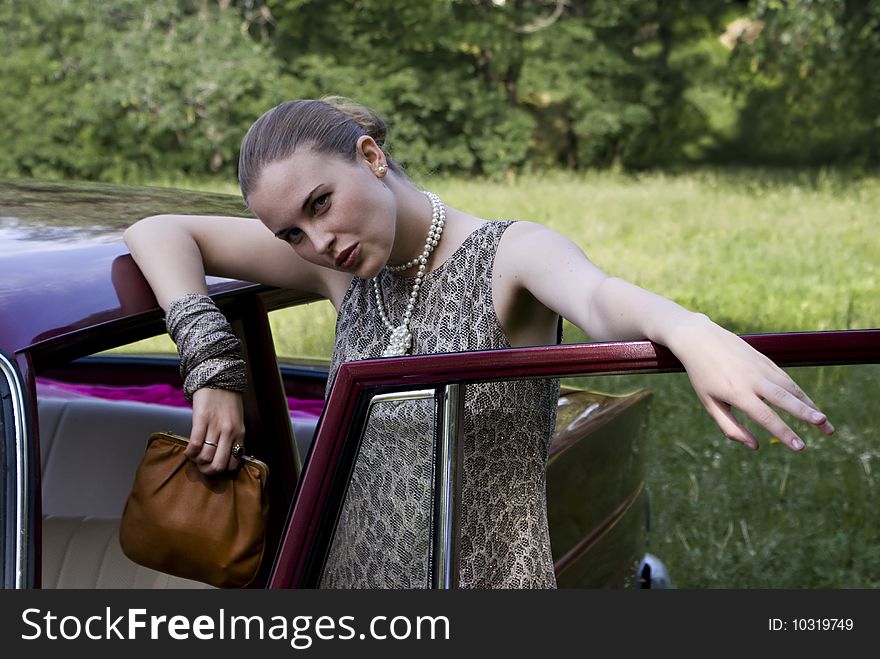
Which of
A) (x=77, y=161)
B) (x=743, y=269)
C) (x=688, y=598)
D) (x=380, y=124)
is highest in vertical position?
(x=380, y=124)

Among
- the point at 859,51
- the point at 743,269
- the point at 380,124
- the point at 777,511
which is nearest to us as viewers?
the point at 380,124

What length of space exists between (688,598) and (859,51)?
1669 cm

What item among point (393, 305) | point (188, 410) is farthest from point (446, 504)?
point (188, 410)

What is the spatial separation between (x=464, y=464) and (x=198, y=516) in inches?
16.3

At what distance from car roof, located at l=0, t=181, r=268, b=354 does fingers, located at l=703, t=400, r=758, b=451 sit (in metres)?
0.97

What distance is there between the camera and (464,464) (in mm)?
1607

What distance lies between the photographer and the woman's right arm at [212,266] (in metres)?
1.76

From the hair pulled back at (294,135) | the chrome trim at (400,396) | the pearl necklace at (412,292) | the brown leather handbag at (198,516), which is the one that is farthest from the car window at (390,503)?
the hair pulled back at (294,135)

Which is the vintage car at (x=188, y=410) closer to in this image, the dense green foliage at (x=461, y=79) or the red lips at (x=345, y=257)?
the red lips at (x=345, y=257)

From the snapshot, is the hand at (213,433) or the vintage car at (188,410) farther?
the hand at (213,433)

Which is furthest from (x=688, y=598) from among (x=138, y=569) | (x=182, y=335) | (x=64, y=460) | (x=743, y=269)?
(x=743, y=269)

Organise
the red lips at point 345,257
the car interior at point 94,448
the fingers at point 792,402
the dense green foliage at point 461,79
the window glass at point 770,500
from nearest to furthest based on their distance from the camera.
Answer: the fingers at point 792,402, the red lips at point 345,257, the car interior at point 94,448, the window glass at point 770,500, the dense green foliage at point 461,79

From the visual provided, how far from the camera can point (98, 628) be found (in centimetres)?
142

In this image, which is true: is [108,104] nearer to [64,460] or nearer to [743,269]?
[743,269]
